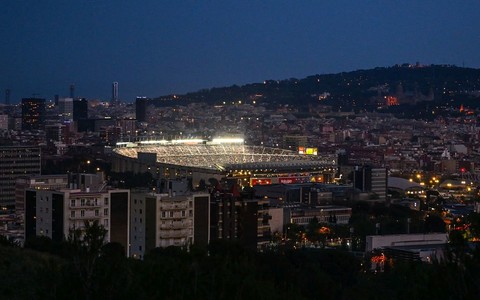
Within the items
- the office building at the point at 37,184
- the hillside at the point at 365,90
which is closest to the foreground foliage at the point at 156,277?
the office building at the point at 37,184

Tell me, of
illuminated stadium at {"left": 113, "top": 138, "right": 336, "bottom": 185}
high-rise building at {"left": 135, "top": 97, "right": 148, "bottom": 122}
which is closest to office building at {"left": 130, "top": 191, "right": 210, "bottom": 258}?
illuminated stadium at {"left": 113, "top": 138, "right": 336, "bottom": 185}


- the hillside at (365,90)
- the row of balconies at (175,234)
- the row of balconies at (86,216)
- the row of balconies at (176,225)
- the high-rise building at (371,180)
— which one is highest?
the hillside at (365,90)

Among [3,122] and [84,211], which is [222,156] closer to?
[3,122]

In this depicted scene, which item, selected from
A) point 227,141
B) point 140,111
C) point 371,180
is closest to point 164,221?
point 371,180

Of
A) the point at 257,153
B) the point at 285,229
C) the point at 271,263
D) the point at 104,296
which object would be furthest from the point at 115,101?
the point at 104,296

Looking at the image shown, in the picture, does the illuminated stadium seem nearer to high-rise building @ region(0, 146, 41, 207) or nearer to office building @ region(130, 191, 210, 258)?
high-rise building @ region(0, 146, 41, 207)

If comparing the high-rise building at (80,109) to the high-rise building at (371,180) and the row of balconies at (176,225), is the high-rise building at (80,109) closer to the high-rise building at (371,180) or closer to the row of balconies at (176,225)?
the high-rise building at (371,180)
